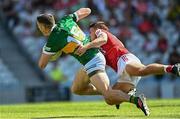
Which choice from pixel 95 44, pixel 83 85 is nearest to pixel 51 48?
pixel 95 44

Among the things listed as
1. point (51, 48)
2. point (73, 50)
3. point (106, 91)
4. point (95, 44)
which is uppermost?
point (95, 44)

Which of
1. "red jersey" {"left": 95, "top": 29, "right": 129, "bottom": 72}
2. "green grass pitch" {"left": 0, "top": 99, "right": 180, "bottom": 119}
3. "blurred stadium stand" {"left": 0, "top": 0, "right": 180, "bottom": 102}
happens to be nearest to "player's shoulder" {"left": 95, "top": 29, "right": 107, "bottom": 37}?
"red jersey" {"left": 95, "top": 29, "right": 129, "bottom": 72}

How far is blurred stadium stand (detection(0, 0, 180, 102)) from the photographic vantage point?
25562 mm

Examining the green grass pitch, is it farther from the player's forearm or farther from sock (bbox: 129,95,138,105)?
the player's forearm

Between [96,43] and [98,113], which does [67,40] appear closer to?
[96,43]

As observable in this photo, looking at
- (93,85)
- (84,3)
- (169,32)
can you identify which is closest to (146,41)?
(169,32)

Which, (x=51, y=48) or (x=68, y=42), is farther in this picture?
(x=68, y=42)

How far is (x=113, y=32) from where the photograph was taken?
26.6 m

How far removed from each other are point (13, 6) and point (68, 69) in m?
4.16

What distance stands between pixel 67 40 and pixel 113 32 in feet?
47.7

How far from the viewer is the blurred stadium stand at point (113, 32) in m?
25.6

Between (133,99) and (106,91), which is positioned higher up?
(133,99)

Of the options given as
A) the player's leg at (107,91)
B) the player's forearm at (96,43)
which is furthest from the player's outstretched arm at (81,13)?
the player's leg at (107,91)

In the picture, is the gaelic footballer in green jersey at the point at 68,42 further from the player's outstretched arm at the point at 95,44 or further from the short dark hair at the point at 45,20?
the player's outstretched arm at the point at 95,44
